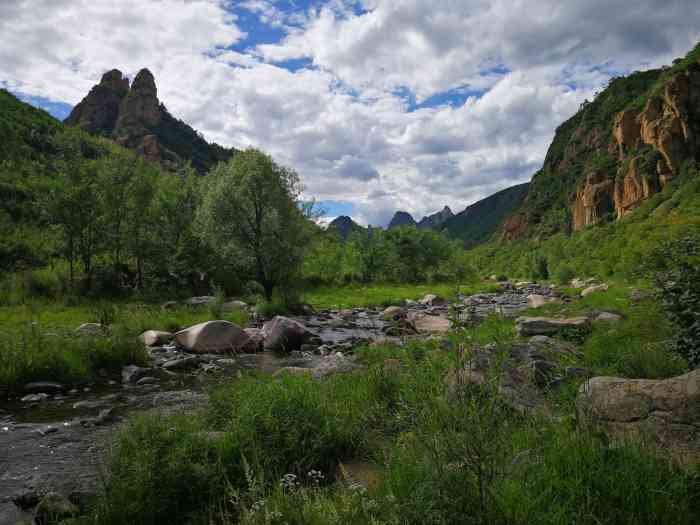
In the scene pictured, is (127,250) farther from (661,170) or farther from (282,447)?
(661,170)

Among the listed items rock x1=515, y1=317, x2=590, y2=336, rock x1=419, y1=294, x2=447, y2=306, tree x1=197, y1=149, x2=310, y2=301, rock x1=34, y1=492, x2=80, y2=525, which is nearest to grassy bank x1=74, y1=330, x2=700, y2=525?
rock x1=34, y1=492, x2=80, y2=525

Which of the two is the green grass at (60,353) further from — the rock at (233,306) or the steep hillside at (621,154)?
the steep hillside at (621,154)

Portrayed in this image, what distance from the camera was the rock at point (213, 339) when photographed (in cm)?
1538

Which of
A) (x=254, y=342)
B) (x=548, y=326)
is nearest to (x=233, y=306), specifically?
(x=254, y=342)

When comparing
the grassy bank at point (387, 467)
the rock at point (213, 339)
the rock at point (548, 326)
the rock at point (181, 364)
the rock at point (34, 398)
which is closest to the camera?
the grassy bank at point (387, 467)

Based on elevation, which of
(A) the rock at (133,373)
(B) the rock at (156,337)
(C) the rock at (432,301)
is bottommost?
(C) the rock at (432,301)

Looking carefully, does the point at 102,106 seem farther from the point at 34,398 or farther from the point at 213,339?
the point at 34,398

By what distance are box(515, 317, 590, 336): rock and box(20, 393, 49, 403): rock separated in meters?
12.9

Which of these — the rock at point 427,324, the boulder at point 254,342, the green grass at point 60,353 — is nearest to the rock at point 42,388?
the green grass at point 60,353

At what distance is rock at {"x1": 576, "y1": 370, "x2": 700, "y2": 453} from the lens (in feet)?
14.1

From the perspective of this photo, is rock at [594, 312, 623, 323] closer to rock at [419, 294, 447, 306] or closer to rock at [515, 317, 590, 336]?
rock at [515, 317, 590, 336]

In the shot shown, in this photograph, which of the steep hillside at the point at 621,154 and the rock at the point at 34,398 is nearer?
the rock at the point at 34,398

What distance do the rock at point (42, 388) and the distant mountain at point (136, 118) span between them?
138m

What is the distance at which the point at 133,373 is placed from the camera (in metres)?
11.7
